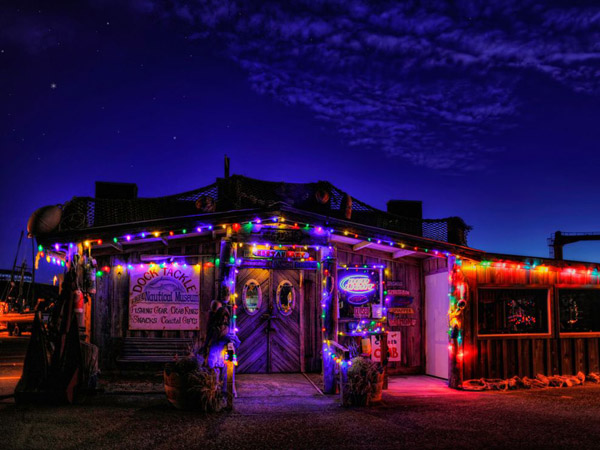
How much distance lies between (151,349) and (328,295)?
14.6ft

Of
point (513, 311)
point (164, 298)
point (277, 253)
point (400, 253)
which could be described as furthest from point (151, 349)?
point (513, 311)

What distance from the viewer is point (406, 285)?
1349cm

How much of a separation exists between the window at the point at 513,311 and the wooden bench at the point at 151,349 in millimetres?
7396

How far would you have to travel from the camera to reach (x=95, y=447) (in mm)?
6332

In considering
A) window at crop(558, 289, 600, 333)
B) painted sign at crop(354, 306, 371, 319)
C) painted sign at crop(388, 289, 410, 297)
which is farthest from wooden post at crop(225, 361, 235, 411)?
window at crop(558, 289, 600, 333)

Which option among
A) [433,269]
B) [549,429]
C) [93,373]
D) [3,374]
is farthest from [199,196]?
[549,429]

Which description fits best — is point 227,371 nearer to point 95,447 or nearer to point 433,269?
point 95,447

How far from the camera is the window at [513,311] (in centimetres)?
1245

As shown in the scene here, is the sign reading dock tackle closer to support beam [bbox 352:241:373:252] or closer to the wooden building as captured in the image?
the wooden building

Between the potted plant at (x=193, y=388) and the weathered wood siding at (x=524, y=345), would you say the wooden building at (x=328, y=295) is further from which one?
the potted plant at (x=193, y=388)

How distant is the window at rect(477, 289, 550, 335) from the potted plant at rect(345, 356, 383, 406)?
407 centimetres

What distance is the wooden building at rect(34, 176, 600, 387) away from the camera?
37.4 feet

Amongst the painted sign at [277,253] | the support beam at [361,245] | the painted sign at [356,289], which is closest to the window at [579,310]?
the painted sign at [356,289]

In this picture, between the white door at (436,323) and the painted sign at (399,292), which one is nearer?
the white door at (436,323)
